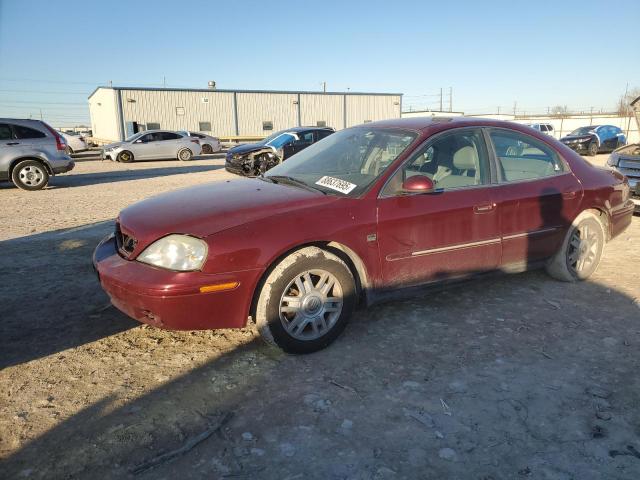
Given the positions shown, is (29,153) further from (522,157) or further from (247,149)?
(522,157)

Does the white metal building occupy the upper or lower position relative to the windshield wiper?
upper

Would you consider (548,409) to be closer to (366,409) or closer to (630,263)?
(366,409)

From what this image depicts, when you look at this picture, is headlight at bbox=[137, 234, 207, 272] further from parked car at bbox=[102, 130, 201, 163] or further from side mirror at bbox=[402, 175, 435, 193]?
parked car at bbox=[102, 130, 201, 163]

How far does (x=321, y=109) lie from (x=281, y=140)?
86.2 ft

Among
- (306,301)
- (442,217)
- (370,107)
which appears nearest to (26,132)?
(306,301)

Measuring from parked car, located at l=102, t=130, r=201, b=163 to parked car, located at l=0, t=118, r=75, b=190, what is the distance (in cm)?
825

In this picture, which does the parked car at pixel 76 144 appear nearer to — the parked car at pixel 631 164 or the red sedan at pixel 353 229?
the red sedan at pixel 353 229

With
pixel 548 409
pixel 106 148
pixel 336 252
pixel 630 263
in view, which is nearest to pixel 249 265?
pixel 336 252

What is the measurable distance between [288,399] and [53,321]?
2184 millimetres

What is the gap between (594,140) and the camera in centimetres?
2131

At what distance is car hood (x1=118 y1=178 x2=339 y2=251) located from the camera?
3.01 metres

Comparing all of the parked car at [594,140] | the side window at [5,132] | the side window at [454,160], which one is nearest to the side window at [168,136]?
the side window at [5,132]

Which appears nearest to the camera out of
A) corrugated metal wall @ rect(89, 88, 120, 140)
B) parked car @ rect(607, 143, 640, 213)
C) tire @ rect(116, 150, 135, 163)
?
parked car @ rect(607, 143, 640, 213)

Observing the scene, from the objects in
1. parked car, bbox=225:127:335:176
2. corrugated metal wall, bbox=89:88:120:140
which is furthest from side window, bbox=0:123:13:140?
corrugated metal wall, bbox=89:88:120:140
